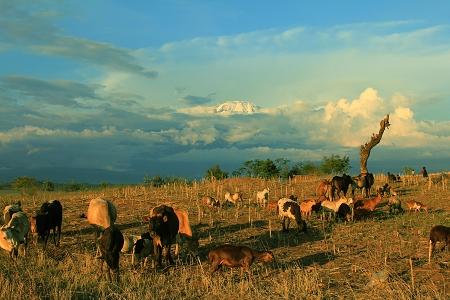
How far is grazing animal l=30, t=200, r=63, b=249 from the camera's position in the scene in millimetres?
18086

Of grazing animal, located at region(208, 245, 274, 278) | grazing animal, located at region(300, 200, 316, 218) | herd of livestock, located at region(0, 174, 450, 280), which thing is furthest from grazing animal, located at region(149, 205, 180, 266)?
grazing animal, located at region(300, 200, 316, 218)

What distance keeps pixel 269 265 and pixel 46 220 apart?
840cm

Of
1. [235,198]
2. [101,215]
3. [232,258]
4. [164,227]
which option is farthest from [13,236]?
[235,198]

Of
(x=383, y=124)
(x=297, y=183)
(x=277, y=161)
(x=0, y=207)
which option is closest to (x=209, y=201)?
(x=0, y=207)

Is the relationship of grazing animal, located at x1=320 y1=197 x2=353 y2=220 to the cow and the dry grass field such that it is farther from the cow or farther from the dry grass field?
the cow

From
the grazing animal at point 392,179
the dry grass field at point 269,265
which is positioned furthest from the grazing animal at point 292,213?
the grazing animal at point 392,179

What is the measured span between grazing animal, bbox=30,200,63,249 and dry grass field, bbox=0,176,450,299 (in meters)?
0.63

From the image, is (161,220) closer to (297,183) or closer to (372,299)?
(372,299)

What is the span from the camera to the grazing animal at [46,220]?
59.3ft

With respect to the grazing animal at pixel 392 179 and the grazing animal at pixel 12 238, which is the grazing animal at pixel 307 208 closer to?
the grazing animal at pixel 12 238

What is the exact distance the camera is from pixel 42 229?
18.2m

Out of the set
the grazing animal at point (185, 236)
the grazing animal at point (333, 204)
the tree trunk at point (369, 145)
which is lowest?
the grazing animal at point (185, 236)

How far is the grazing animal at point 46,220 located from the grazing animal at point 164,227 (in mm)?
4953

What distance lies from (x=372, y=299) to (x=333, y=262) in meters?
4.47
